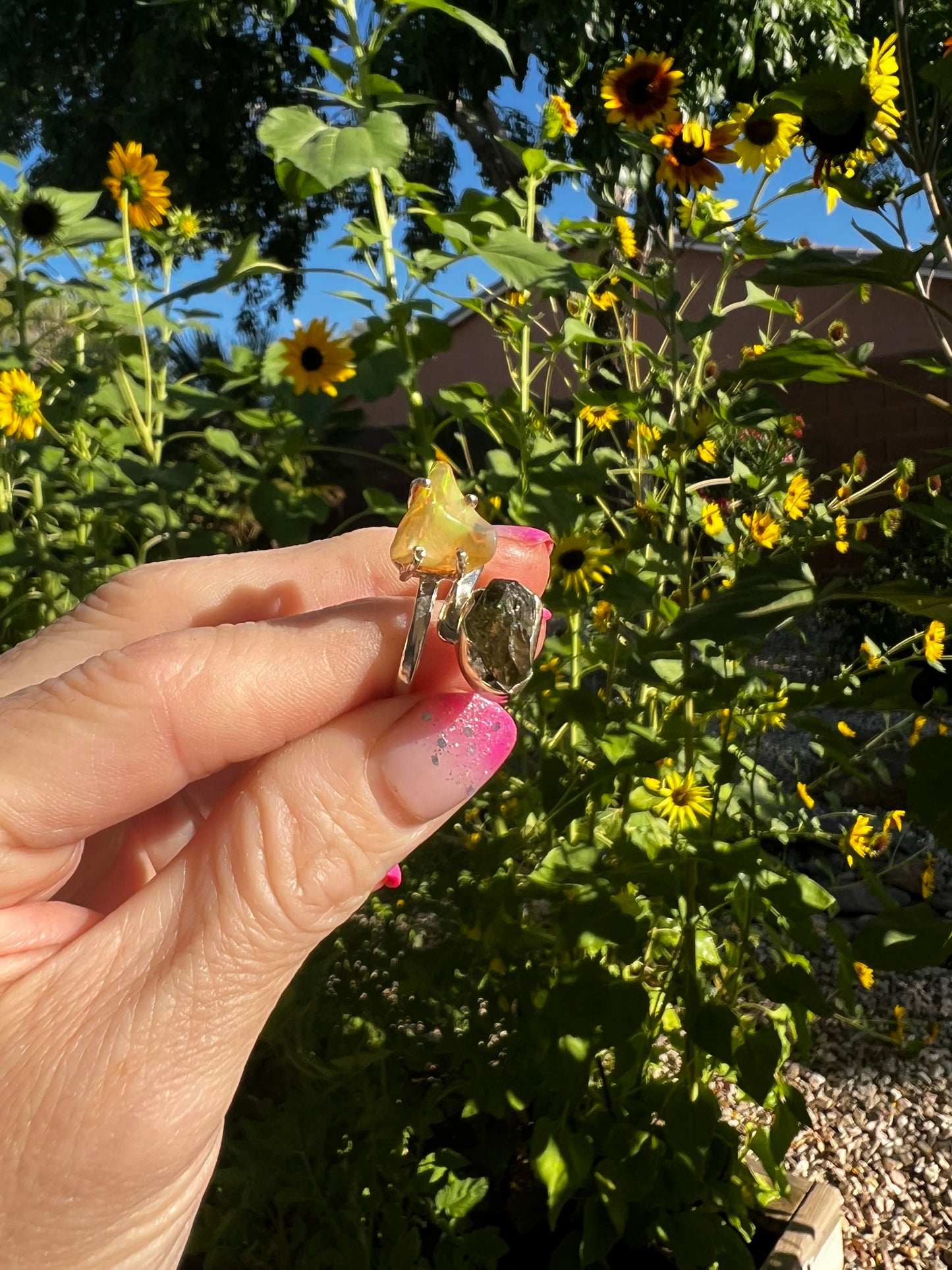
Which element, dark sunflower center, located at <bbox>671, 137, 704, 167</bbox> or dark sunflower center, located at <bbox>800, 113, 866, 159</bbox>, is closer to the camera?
dark sunflower center, located at <bbox>800, 113, 866, 159</bbox>

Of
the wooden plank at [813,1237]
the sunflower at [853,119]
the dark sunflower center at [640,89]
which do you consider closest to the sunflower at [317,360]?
the sunflower at [853,119]

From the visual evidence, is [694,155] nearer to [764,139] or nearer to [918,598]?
[764,139]

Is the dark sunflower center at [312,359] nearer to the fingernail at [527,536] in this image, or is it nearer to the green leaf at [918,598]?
the fingernail at [527,536]

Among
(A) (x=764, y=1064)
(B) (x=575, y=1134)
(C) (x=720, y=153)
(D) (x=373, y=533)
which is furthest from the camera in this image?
(C) (x=720, y=153)

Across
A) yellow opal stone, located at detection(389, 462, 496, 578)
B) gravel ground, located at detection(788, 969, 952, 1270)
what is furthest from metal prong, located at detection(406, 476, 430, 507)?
gravel ground, located at detection(788, 969, 952, 1270)

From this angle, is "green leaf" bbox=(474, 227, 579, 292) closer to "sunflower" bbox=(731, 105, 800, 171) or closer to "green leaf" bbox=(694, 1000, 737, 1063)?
"sunflower" bbox=(731, 105, 800, 171)

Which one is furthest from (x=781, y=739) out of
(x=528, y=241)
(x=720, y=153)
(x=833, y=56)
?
(x=833, y=56)

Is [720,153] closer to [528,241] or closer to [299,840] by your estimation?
[528,241]
